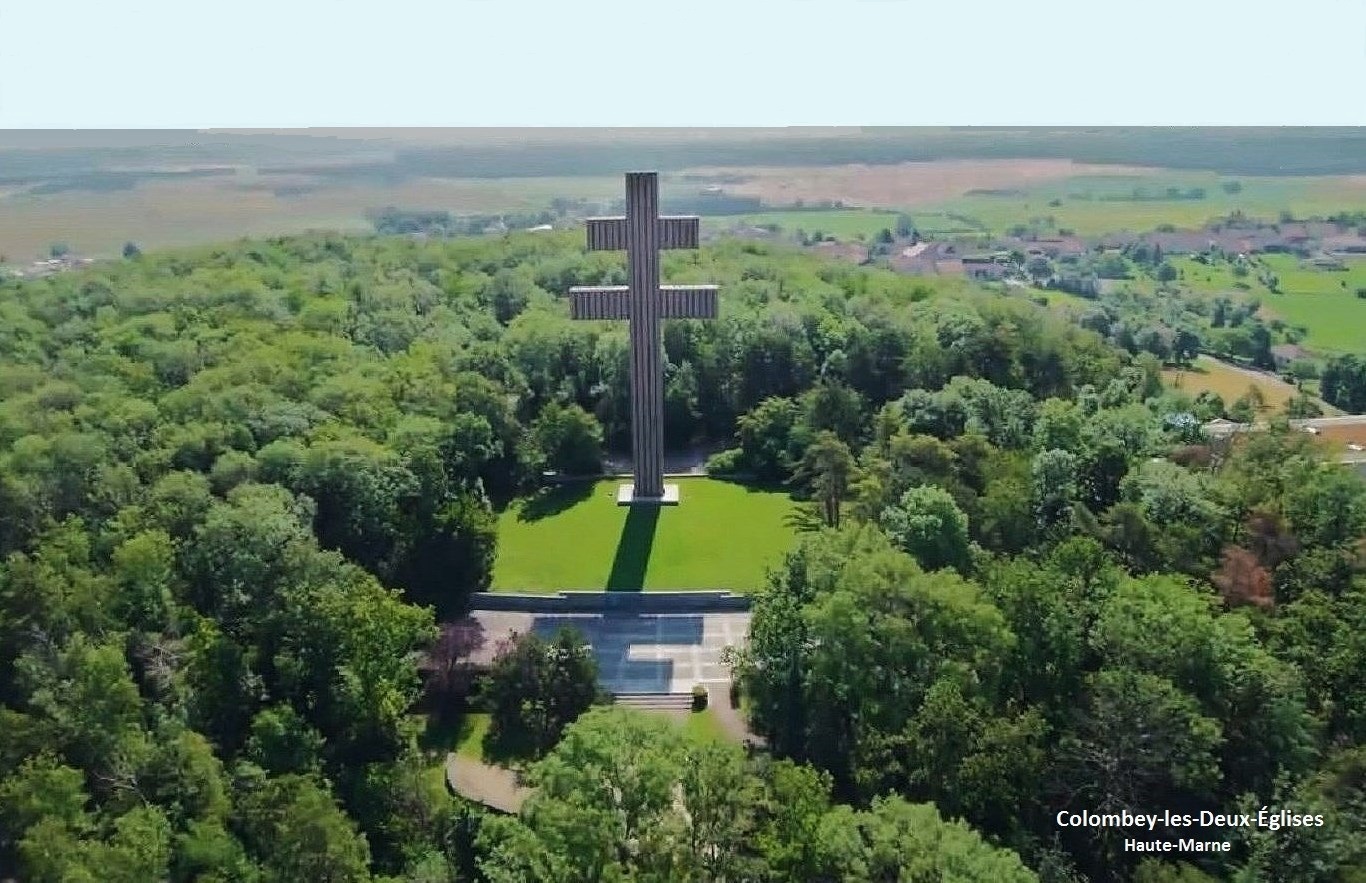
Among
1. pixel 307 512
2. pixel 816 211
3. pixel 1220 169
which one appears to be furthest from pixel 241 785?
pixel 1220 169

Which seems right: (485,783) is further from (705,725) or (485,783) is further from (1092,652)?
(1092,652)

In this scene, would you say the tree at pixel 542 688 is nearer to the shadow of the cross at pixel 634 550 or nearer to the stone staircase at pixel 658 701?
the stone staircase at pixel 658 701

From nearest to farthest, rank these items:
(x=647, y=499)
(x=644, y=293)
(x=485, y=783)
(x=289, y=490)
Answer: (x=485, y=783), (x=289, y=490), (x=644, y=293), (x=647, y=499)

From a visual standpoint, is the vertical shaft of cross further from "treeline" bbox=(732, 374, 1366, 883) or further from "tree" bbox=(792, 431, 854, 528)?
"treeline" bbox=(732, 374, 1366, 883)

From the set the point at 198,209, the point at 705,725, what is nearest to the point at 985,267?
the point at 198,209

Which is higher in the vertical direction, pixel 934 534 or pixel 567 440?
pixel 934 534

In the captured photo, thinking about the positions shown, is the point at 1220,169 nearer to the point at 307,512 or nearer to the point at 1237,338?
the point at 1237,338

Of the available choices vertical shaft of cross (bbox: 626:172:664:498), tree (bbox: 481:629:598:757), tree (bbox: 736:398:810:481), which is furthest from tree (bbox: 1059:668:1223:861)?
tree (bbox: 736:398:810:481)
